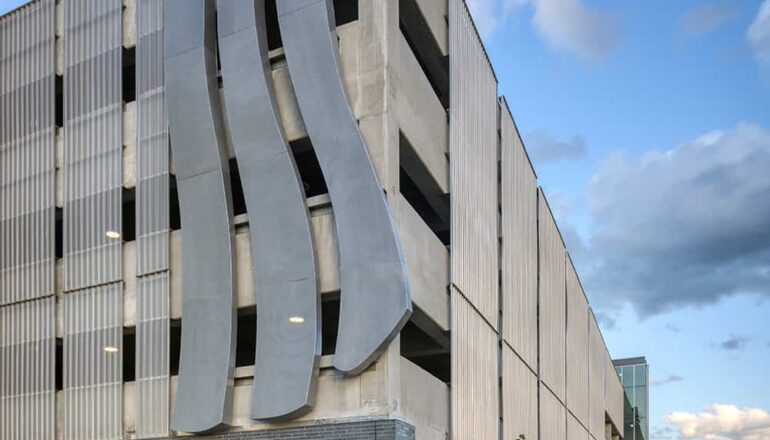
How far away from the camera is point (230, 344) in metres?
17.4

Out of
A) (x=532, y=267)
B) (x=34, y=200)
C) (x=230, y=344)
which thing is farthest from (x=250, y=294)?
(x=532, y=267)

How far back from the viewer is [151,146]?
65.8 feet

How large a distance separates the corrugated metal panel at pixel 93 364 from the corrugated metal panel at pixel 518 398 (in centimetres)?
1123

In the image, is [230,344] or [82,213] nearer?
[230,344]

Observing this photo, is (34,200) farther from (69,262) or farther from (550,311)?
(550,311)

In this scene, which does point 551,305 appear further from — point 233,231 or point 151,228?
point 151,228

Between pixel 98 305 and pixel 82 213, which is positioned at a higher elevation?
pixel 82 213

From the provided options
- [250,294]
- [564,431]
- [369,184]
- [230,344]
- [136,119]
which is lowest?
[564,431]

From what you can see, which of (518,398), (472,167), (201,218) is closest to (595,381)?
(518,398)

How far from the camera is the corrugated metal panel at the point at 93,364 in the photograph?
18984 millimetres

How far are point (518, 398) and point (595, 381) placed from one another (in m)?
24.3

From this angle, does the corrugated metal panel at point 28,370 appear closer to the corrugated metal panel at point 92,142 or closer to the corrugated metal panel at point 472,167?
the corrugated metal panel at point 92,142

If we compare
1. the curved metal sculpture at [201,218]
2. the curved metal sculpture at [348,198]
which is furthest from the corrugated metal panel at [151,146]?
the curved metal sculpture at [348,198]

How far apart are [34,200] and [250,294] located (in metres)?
7.87
